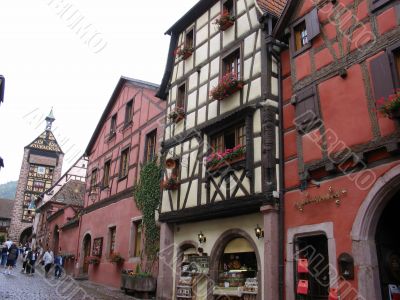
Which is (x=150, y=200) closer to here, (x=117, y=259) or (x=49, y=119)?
(x=117, y=259)

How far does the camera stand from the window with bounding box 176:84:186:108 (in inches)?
593

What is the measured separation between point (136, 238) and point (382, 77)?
11.6m

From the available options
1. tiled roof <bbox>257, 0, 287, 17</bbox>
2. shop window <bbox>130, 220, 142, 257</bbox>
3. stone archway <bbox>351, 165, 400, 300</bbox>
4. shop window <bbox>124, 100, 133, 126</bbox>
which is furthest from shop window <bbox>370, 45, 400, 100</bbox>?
shop window <bbox>124, 100, 133, 126</bbox>

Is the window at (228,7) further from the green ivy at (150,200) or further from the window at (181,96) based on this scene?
the green ivy at (150,200)

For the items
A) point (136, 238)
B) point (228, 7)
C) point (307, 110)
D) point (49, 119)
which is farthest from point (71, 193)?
A: point (49, 119)

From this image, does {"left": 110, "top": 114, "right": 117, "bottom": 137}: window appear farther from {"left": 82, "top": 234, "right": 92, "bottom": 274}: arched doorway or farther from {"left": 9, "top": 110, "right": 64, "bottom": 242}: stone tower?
{"left": 9, "top": 110, "right": 64, "bottom": 242}: stone tower

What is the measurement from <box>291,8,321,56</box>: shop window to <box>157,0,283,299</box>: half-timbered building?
73 centimetres

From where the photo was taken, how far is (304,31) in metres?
10.9

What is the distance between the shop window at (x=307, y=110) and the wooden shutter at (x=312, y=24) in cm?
129

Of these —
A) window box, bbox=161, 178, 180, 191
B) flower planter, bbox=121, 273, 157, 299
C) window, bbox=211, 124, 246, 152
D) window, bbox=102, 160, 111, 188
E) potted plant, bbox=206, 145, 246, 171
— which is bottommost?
flower planter, bbox=121, 273, 157, 299

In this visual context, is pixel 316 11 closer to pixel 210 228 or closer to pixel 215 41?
pixel 215 41

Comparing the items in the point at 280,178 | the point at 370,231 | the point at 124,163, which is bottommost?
the point at 370,231

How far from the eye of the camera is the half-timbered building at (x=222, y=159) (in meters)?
10.6

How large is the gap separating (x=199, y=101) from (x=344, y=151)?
236 inches
